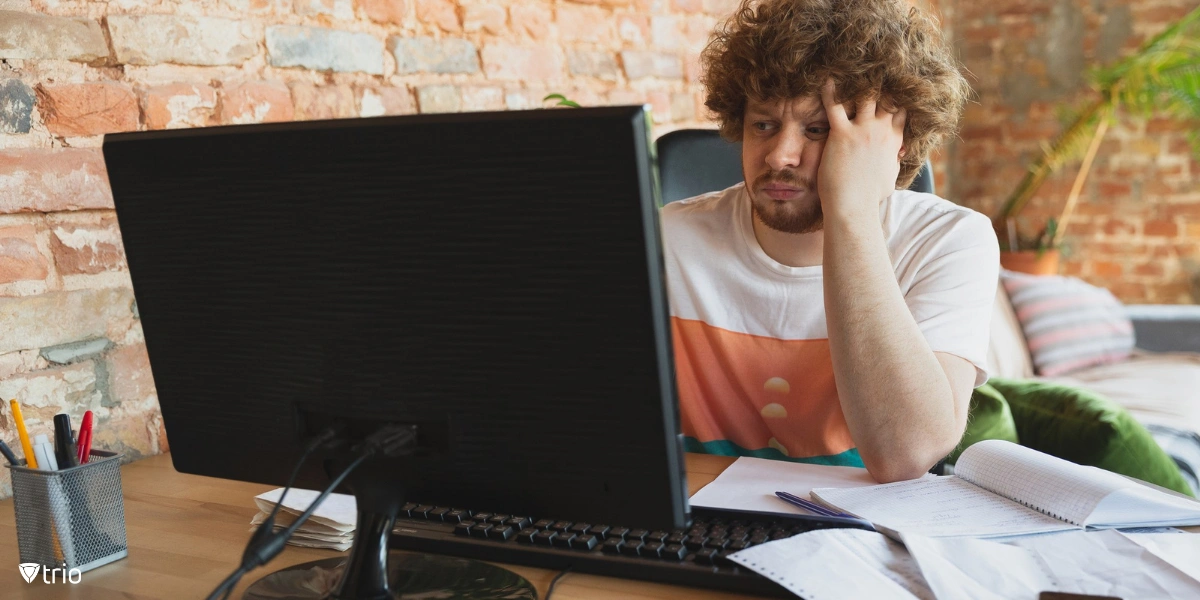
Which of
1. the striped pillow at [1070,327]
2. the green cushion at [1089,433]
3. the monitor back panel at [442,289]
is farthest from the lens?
the striped pillow at [1070,327]

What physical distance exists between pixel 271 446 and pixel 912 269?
965 mm

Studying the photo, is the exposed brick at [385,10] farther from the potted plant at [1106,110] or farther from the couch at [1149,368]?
the potted plant at [1106,110]

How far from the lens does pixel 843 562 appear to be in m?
0.83

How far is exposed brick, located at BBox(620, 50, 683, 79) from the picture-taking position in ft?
8.36

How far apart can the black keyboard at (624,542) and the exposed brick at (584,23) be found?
156 cm

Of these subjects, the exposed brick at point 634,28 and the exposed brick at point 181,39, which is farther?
the exposed brick at point 634,28

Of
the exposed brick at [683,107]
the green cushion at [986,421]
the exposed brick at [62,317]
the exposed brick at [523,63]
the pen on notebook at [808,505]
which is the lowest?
the green cushion at [986,421]

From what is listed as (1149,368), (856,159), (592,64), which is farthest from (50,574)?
(1149,368)

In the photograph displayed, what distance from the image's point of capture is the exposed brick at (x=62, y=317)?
1.28 metres

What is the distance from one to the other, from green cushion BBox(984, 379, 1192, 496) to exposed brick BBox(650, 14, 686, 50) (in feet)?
4.19

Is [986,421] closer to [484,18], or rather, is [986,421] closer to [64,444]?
[484,18]

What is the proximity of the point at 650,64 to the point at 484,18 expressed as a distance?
64 centimetres

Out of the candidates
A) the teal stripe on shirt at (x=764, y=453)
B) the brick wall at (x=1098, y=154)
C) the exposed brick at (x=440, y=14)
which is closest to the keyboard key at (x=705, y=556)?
the teal stripe on shirt at (x=764, y=453)

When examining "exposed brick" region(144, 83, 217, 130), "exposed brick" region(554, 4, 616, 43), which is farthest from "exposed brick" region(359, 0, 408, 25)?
"exposed brick" region(554, 4, 616, 43)
